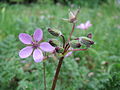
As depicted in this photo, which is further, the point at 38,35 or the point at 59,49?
the point at 38,35

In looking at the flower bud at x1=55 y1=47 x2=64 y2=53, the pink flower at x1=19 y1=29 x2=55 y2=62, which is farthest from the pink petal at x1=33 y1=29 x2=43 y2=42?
the flower bud at x1=55 y1=47 x2=64 y2=53

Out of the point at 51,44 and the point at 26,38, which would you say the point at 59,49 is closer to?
the point at 51,44

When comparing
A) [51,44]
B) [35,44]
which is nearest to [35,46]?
[35,44]

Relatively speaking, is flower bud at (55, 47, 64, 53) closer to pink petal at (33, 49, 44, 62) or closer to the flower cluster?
the flower cluster

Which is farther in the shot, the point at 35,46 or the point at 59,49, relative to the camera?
the point at 35,46

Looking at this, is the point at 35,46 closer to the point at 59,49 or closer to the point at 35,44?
the point at 35,44

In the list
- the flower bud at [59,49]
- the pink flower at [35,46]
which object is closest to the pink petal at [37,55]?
the pink flower at [35,46]

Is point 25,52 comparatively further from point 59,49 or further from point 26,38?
point 59,49

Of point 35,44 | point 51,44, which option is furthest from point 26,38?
point 51,44

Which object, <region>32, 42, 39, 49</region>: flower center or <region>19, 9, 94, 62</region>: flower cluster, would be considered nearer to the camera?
<region>19, 9, 94, 62</region>: flower cluster
